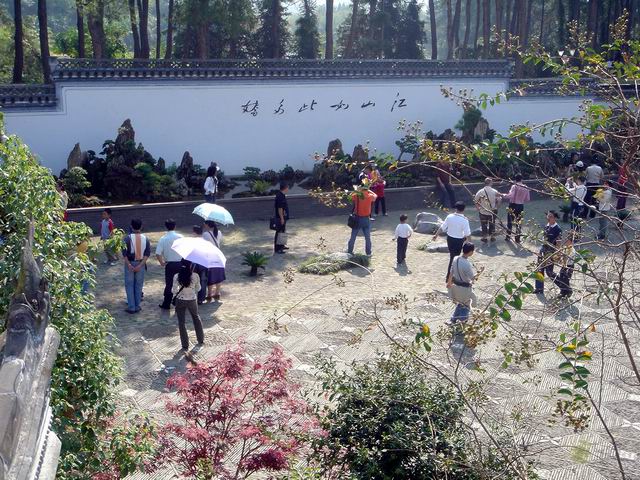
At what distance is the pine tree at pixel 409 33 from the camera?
109 feet

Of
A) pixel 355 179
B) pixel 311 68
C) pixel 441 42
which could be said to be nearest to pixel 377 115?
pixel 311 68

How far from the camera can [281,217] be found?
13453 millimetres

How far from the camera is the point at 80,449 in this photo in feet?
15.7

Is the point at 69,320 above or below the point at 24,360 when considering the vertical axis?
below

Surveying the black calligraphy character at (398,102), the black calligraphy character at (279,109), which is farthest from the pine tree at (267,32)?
the black calligraphy character at (279,109)

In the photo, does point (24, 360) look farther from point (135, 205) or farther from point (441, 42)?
point (441, 42)

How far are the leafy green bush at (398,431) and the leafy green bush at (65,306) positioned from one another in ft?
4.82

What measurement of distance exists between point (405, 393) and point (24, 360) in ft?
10.3

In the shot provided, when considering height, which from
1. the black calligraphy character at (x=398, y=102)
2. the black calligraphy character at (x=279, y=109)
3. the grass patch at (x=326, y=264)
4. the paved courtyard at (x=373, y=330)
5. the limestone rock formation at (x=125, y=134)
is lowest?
the paved courtyard at (x=373, y=330)

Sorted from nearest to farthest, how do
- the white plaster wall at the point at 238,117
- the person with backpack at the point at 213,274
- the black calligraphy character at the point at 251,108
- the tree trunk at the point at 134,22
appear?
the person with backpack at the point at 213,274
the white plaster wall at the point at 238,117
the black calligraphy character at the point at 251,108
the tree trunk at the point at 134,22

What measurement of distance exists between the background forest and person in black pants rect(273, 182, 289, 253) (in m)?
8.35

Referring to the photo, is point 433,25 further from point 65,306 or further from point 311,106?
point 65,306

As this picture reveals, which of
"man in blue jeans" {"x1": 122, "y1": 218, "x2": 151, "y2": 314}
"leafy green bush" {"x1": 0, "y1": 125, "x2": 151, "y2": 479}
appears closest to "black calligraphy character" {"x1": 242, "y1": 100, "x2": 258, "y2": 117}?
"man in blue jeans" {"x1": 122, "y1": 218, "x2": 151, "y2": 314}

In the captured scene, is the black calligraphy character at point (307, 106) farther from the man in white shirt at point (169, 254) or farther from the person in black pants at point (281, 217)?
the man in white shirt at point (169, 254)
